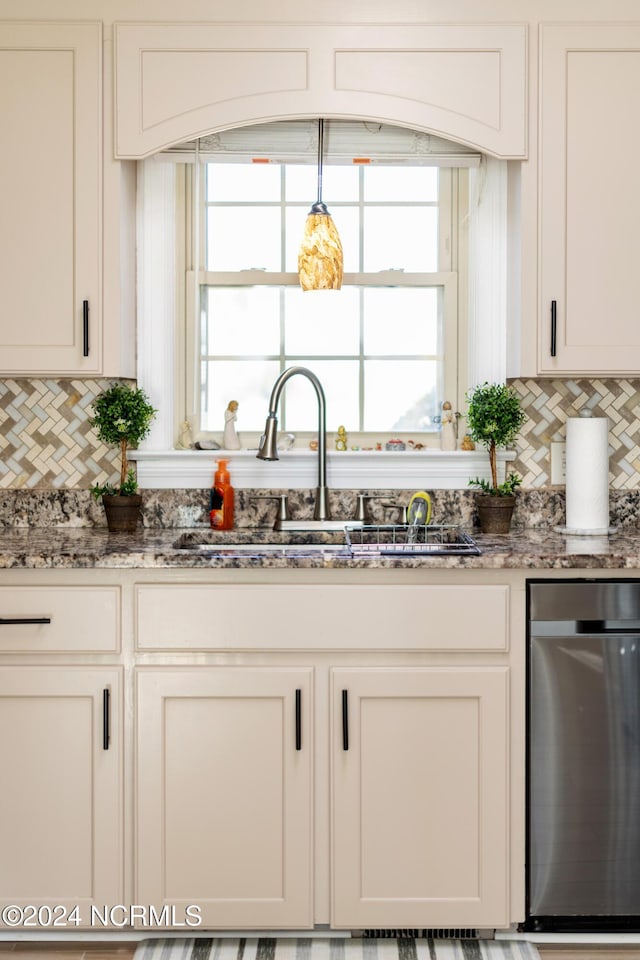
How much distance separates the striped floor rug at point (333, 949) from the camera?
88.1 inches

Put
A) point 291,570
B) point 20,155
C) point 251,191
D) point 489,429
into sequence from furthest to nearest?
point 251,191
point 489,429
point 20,155
point 291,570

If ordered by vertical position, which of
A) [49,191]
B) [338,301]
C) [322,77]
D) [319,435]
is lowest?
[319,435]

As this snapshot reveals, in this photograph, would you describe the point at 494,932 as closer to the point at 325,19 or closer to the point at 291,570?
the point at 291,570

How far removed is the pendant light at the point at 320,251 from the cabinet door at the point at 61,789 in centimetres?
132

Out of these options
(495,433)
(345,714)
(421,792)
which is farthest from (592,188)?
(421,792)

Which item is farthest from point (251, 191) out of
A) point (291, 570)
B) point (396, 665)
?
point (396, 665)

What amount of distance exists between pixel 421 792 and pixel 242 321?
62.3 inches

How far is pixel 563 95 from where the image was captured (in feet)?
8.33

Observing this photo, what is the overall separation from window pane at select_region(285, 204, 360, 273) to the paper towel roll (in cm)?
90

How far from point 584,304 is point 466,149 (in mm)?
671

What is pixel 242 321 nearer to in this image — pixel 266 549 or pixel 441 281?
pixel 441 281

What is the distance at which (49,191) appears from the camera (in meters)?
2.54

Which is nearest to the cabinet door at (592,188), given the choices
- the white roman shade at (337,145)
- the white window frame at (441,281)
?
the white roman shade at (337,145)

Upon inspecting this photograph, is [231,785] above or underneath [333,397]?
underneath
